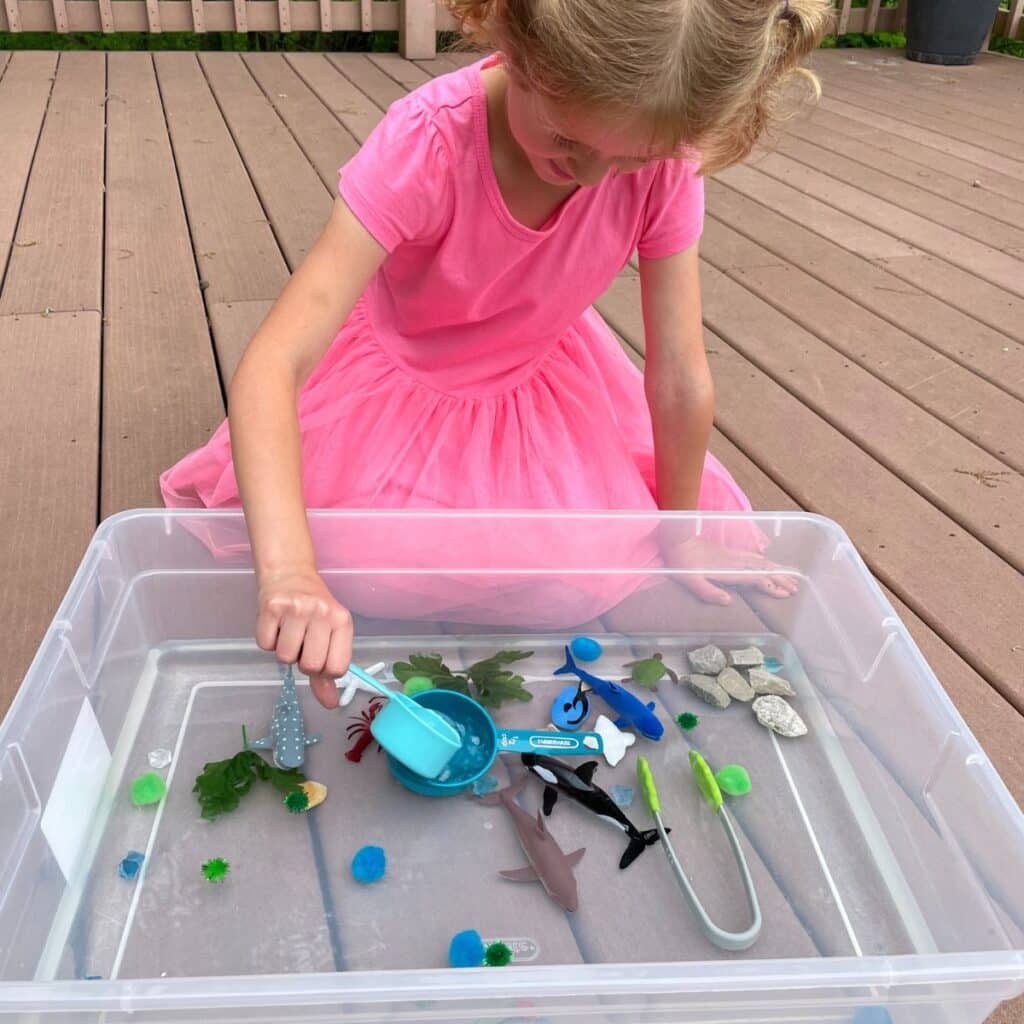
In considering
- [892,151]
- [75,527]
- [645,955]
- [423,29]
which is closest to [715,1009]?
[645,955]

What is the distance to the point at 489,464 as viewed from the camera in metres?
0.96

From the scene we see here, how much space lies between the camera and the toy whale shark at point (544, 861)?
2.31 feet

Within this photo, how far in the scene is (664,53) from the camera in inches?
22.3

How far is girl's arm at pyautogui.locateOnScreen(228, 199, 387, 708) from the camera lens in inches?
23.7

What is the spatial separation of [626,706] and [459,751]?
0.50 feet

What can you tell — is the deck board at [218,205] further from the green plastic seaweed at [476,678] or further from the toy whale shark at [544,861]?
the toy whale shark at [544,861]

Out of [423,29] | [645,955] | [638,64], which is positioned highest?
[638,64]

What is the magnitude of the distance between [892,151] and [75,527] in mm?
2132

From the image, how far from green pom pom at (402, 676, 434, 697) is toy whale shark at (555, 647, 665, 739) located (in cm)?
13

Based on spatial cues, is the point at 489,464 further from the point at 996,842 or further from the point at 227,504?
the point at 996,842

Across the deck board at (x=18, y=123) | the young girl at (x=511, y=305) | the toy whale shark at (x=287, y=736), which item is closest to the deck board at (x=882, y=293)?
the young girl at (x=511, y=305)

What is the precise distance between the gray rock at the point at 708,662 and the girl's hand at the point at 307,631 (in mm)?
397

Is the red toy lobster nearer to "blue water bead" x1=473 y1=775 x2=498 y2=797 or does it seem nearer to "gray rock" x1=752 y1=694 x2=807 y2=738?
"blue water bead" x1=473 y1=775 x2=498 y2=797

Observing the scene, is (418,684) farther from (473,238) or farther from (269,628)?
(473,238)
